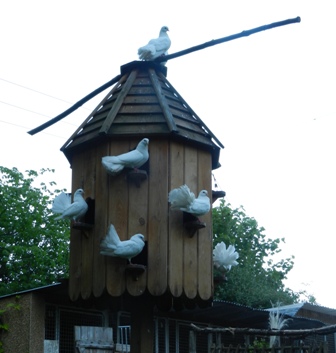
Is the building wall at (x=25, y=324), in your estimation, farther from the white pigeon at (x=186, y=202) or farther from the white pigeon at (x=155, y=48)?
the white pigeon at (x=186, y=202)

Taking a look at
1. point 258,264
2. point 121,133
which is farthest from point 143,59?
point 258,264

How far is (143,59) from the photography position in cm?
748

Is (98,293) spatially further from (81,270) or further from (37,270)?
(37,270)

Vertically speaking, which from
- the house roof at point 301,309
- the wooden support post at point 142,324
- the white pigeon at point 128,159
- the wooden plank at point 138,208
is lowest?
the wooden support post at point 142,324

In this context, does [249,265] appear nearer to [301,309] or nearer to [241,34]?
[301,309]

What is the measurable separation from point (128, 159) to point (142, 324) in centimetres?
149

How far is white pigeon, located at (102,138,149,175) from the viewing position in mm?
6457

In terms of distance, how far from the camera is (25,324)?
11.1 metres

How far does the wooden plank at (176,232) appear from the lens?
642 cm

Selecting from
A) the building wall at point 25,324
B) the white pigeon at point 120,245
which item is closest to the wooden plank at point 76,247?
the white pigeon at point 120,245

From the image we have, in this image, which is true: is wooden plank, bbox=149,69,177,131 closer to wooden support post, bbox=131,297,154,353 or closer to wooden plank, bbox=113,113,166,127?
wooden plank, bbox=113,113,166,127

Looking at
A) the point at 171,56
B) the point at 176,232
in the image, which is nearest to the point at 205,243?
the point at 176,232

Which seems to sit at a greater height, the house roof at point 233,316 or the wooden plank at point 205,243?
the wooden plank at point 205,243

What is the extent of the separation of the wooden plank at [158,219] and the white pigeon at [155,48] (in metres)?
1.09
